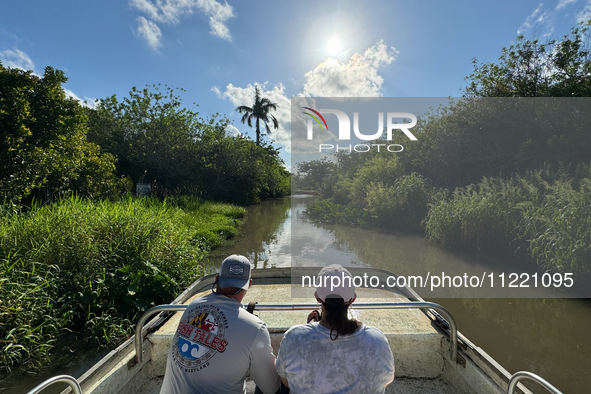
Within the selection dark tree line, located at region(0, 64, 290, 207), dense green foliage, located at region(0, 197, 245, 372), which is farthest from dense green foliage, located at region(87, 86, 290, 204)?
dense green foliage, located at region(0, 197, 245, 372)

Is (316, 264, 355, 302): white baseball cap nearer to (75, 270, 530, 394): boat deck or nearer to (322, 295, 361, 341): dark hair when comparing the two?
(322, 295, 361, 341): dark hair

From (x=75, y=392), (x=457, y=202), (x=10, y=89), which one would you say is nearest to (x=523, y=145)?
(x=457, y=202)

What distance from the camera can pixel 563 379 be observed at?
353 centimetres

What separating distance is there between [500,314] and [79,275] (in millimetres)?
6480

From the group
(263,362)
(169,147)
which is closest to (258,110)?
(169,147)

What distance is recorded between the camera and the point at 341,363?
1.39 m

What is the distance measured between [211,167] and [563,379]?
18.9 m

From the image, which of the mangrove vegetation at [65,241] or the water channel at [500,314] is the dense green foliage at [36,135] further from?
the water channel at [500,314]

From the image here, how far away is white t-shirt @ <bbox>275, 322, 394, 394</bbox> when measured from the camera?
4.58 ft

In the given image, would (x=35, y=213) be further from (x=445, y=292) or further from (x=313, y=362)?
(x=445, y=292)

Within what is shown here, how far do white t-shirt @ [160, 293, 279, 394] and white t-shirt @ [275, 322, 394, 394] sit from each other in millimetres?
263

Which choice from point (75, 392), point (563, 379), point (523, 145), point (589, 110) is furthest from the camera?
point (523, 145)

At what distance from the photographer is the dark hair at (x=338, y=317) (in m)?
1.41

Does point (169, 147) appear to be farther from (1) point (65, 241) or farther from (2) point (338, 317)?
(2) point (338, 317)
